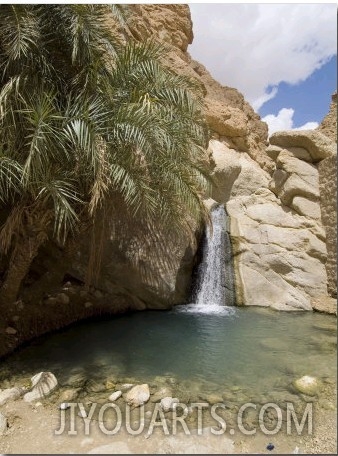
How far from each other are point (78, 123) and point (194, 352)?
461 cm

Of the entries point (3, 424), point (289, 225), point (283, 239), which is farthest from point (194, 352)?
point (289, 225)

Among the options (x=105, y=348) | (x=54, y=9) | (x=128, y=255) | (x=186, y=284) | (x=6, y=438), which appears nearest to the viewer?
(x=6, y=438)

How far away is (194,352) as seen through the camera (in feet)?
21.1

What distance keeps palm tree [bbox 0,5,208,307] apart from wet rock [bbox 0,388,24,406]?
225 centimetres

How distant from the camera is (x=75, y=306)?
8.21m

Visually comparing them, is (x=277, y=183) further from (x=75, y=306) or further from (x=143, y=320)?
(x=75, y=306)

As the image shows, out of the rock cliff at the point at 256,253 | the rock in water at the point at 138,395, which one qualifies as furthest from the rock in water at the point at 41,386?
the rock cliff at the point at 256,253

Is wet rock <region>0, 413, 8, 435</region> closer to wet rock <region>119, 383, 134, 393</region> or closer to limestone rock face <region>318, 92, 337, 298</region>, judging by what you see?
wet rock <region>119, 383, 134, 393</region>

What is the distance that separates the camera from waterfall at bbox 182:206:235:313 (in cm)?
1023

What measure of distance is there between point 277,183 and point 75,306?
317 inches

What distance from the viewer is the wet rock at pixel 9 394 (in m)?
4.26

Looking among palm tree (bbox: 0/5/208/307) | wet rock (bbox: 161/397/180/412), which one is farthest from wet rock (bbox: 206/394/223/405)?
palm tree (bbox: 0/5/208/307)

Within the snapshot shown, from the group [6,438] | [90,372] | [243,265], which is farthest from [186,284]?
[6,438]

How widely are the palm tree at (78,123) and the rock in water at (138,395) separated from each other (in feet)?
8.36
